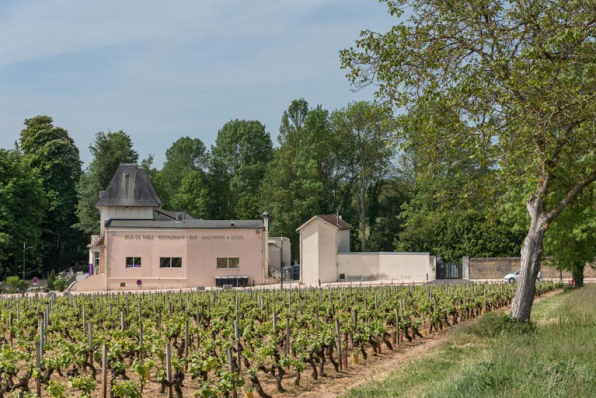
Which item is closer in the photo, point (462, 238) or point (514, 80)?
point (514, 80)

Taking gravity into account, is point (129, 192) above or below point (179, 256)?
above

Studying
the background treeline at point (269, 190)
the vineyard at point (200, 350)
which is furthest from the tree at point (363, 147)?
the vineyard at point (200, 350)

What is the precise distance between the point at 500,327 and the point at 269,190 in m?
50.5

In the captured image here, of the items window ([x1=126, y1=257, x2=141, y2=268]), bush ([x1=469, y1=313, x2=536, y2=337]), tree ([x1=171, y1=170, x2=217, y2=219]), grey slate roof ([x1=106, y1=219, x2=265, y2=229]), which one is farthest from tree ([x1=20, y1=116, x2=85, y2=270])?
bush ([x1=469, y1=313, x2=536, y2=337])

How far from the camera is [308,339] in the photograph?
15.8 m

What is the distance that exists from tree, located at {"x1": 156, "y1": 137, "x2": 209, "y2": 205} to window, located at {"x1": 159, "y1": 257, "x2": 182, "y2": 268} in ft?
103

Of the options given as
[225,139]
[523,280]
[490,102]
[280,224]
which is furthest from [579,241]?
[225,139]

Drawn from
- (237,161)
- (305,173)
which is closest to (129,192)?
(305,173)

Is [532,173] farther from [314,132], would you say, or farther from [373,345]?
[314,132]

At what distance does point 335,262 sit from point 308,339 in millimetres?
38451

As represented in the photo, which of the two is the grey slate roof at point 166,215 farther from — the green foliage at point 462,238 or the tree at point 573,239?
the tree at point 573,239

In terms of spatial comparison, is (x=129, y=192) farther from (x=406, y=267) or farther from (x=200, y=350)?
(x=200, y=350)

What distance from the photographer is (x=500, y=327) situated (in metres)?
17.8

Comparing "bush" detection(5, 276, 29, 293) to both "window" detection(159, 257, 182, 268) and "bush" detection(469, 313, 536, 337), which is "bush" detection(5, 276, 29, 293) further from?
"bush" detection(469, 313, 536, 337)
